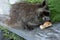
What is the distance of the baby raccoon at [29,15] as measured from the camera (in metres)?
2.27

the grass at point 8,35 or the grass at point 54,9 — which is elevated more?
the grass at point 54,9

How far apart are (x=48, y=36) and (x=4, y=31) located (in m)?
0.73

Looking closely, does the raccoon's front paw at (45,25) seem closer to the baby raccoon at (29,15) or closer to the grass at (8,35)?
the baby raccoon at (29,15)

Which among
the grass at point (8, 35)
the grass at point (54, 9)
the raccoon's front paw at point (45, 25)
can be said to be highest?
the grass at point (54, 9)

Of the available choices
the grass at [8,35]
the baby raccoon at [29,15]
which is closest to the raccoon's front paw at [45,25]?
the baby raccoon at [29,15]

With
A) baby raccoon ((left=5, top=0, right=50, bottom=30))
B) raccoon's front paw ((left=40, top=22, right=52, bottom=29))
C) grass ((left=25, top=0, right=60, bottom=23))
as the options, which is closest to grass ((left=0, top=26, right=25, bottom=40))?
baby raccoon ((left=5, top=0, right=50, bottom=30))

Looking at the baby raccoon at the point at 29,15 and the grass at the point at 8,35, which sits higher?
the baby raccoon at the point at 29,15

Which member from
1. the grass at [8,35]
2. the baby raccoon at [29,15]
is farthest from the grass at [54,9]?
the grass at [8,35]

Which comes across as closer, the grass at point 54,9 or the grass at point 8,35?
the grass at point 54,9

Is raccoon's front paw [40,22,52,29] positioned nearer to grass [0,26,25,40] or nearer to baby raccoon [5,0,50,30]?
baby raccoon [5,0,50,30]

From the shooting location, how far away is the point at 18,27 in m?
2.37

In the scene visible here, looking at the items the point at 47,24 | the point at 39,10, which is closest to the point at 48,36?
the point at 47,24

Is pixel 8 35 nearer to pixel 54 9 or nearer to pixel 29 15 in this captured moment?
pixel 29 15

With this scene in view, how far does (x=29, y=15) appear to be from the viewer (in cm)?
228
